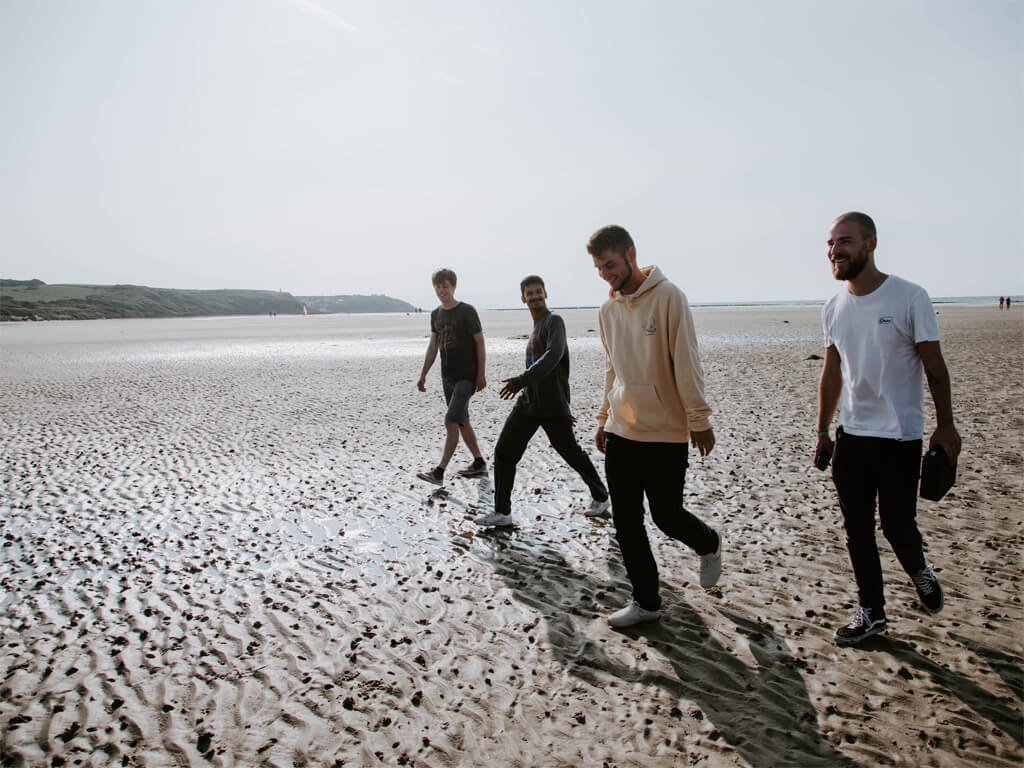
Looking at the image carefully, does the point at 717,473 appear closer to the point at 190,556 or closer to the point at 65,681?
the point at 190,556

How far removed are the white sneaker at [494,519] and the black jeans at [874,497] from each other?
10.1 feet

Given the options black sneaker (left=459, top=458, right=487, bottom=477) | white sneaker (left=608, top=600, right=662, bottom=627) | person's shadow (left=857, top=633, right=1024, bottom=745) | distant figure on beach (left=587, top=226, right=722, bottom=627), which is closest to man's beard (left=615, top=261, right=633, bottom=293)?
distant figure on beach (left=587, top=226, right=722, bottom=627)

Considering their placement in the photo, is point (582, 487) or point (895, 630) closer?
point (895, 630)

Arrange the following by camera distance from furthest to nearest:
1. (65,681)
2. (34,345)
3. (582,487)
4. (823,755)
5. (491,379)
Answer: (34,345)
(491,379)
(582,487)
(65,681)
(823,755)

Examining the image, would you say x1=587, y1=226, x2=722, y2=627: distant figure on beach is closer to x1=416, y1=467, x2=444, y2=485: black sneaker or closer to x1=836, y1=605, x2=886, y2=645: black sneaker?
x1=836, y1=605, x2=886, y2=645: black sneaker

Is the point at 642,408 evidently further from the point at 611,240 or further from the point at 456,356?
the point at 456,356

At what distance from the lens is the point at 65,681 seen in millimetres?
3602

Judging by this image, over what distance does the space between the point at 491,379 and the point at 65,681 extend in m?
14.1

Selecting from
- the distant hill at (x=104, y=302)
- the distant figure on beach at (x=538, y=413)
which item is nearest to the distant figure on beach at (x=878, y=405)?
the distant figure on beach at (x=538, y=413)

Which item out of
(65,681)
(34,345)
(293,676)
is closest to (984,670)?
(293,676)

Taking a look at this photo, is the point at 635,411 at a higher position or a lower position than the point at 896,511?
higher

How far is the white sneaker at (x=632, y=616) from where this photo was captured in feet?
13.0

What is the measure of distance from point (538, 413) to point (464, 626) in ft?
7.10

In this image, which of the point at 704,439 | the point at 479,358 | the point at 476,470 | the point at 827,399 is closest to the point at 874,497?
the point at 827,399
